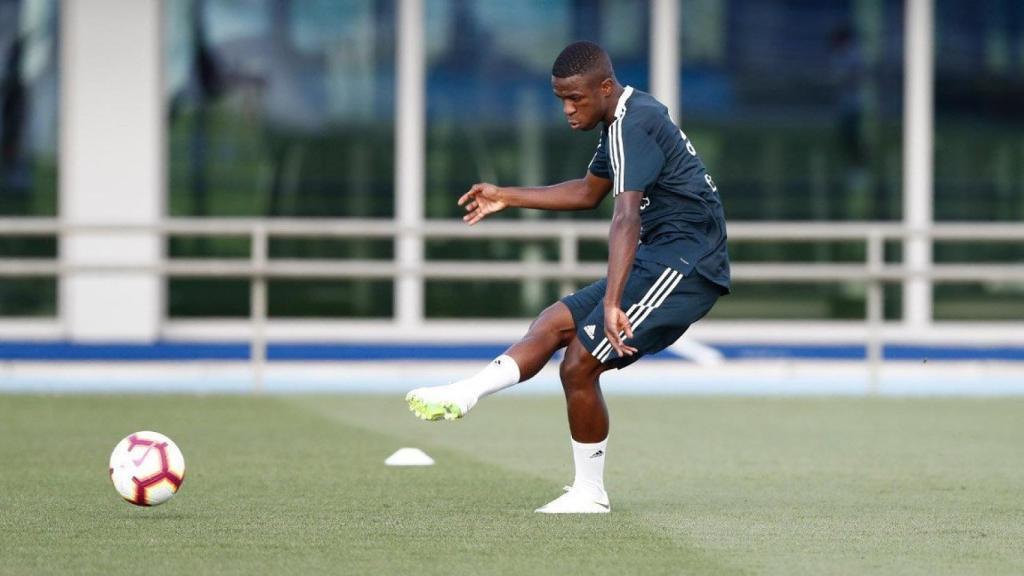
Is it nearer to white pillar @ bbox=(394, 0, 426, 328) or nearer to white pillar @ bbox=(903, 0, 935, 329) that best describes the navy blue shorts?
white pillar @ bbox=(394, 0, 426, 328)

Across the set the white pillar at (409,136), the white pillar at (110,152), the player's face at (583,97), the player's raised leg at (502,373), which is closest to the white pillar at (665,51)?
the white pillar at (409,136)

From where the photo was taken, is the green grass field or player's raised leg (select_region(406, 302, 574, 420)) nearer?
the green grass field

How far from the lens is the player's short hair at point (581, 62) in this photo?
6910mm

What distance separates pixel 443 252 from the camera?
18.0 m

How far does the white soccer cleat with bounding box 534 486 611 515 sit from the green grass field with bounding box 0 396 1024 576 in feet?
0.33

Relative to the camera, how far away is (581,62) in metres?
6.92

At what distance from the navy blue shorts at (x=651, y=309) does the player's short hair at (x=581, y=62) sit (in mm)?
734

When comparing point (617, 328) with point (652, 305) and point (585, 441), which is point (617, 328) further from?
point (585, 441)

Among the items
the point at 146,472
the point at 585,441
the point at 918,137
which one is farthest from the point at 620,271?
the point at 918,137

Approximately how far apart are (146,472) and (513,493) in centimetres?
162

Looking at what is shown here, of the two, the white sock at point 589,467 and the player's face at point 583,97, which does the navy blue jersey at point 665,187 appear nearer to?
the player's face at point 583,97

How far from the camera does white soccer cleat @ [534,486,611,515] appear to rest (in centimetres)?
714

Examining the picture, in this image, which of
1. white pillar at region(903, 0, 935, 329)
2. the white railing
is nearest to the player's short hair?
the white railing

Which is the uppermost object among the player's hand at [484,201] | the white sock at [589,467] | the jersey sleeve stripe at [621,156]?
the jersey sleeve stripe at [621,156]
